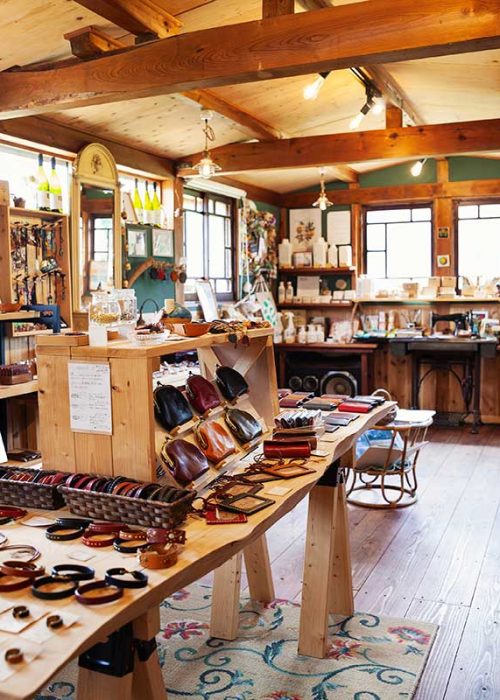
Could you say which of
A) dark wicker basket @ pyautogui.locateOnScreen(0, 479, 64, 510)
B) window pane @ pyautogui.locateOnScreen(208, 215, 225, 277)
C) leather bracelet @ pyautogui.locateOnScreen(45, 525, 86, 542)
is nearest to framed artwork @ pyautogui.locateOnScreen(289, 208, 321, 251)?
window pane @ pyautogui.locateOnScreen(208, 215, 225, 277)

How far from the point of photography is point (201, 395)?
8.91ft

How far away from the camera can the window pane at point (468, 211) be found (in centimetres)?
809

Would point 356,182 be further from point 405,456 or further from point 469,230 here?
point 405,456

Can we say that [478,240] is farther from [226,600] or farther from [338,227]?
[226,600]

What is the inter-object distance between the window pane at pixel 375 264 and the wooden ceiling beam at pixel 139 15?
4.90m

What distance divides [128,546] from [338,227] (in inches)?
283

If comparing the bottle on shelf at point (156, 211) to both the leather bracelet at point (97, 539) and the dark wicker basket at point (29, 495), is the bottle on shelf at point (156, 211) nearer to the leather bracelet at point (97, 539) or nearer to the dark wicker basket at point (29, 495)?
the dark wicker basket at point (29, 495)

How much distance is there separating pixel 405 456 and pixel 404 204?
174 inches

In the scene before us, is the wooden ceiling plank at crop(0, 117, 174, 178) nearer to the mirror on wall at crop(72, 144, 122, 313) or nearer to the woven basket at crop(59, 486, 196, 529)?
the mirror on wall at crop(72, 144, 122, 313)

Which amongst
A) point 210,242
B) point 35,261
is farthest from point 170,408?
point 210,242

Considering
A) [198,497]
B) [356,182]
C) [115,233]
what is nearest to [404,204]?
[356,182]

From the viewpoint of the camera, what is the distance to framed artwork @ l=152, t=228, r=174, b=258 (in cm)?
622

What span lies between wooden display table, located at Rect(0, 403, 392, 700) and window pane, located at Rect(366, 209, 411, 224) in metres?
5.40

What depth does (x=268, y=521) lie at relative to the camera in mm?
2115
